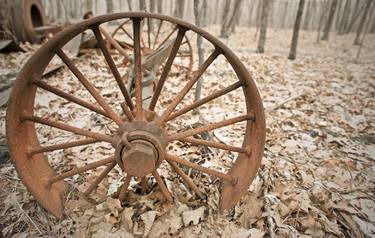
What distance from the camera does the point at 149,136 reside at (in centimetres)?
200

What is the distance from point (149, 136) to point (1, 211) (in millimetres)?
1478

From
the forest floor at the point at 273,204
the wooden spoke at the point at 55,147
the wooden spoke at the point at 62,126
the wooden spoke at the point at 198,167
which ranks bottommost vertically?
the forest floor at the point at 273,204

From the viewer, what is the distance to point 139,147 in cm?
193

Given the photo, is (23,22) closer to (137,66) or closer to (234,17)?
(137,66)

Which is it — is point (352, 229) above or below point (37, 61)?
below

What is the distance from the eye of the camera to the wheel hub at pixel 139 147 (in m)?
1.91

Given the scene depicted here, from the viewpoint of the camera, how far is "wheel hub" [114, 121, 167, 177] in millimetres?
1914

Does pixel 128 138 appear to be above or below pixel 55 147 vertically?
above

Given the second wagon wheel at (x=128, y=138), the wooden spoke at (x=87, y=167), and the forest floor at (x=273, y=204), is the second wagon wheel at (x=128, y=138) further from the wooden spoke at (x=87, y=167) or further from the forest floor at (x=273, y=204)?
the forest floor at (x=273, y=204)

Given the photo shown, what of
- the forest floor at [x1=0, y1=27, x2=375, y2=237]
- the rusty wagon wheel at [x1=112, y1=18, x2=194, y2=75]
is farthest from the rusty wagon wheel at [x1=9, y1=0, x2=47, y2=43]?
the forest floor at [x1=0, y1=27, x2=375, y2=237]

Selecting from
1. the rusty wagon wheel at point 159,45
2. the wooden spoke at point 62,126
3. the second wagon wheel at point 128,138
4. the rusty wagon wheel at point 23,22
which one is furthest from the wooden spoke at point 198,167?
the rusty wagon wheel at point 23,22

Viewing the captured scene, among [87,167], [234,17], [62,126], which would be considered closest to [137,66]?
[62,126]

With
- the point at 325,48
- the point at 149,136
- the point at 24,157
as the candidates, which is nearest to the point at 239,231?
the point at 149,136

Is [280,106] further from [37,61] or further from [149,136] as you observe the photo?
[37,61]
